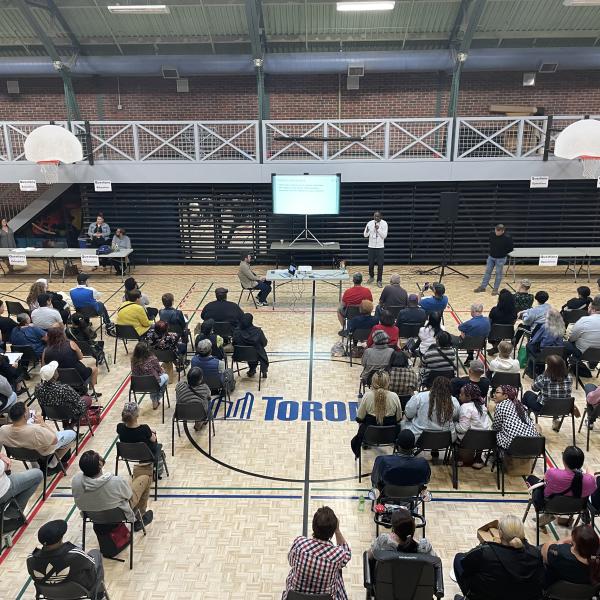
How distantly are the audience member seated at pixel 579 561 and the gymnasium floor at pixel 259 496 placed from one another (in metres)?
1.17

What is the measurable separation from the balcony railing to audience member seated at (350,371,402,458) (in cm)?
918

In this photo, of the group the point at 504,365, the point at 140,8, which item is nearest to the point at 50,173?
the point at 140,8

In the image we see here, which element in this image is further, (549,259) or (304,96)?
(304,96)

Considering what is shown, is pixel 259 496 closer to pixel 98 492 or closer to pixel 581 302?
pixel 98 492

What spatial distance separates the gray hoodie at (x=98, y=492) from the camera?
4.78 m

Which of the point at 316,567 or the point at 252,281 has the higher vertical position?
the point at 252,281

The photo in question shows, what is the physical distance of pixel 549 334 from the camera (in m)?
8.09

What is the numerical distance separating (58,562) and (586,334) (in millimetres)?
7223

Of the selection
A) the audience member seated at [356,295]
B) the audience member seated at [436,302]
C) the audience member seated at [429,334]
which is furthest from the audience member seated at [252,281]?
the audience member seated at [429,334]

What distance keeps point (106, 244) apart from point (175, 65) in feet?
17.4

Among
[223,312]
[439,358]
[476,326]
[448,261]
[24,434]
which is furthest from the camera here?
[448,261]

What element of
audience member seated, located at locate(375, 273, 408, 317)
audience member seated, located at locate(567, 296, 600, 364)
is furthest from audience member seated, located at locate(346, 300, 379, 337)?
audience member seated, located at locate(567, 296, 600, 364)

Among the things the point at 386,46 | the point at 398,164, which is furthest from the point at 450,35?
the point at 398,164

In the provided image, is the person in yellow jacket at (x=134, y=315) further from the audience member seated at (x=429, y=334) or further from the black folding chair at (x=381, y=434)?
the black folding chair at (x=381, y=434)
